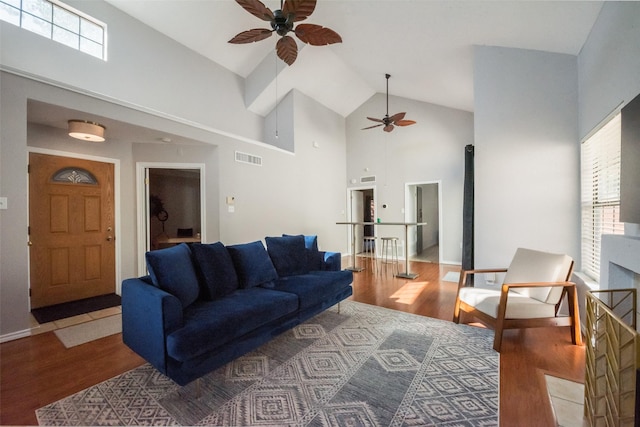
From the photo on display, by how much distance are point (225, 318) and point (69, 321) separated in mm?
2508

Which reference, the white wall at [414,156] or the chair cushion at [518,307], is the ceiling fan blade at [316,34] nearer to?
the chair cushion at [518,307]

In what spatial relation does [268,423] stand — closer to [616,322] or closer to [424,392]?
[424,392]

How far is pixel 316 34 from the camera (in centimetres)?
271

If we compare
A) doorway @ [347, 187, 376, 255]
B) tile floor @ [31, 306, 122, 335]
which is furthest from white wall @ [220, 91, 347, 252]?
tile floor @ [31, 306, 122, 335]

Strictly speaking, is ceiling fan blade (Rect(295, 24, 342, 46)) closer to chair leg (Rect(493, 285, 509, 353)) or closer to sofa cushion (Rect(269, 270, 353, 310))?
sofa cushion (Rect(269, 270, 353, 310))

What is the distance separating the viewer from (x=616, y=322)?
112cm

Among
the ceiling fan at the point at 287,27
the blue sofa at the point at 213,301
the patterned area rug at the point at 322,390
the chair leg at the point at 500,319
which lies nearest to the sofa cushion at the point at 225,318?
the blue sofa at the point at 213,301

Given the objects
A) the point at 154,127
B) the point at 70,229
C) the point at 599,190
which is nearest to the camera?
the point at 599,190

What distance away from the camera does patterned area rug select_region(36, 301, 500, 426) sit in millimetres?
1610

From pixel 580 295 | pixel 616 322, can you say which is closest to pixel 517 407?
pixel 616 322

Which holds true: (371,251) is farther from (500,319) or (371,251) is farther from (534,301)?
(500,319)

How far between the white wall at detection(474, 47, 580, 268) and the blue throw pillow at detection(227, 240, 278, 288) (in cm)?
283

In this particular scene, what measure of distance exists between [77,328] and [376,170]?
6.57 meters

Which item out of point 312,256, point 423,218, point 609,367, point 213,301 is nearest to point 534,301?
point 609,367
